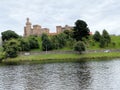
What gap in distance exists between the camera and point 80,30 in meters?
166

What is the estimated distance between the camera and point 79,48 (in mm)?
144125

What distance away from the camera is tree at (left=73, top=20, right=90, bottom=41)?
165500 millimetres

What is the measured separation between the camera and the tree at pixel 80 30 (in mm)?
165500

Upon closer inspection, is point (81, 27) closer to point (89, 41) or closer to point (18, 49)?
point (89, 41)

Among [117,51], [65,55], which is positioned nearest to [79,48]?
[65,55]

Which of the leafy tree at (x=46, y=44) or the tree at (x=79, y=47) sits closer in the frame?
the tree at (x=79, y=47)

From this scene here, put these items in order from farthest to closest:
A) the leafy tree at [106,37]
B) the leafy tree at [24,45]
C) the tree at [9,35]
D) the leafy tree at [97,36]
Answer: the tree at [9,35] → the leafy tree at [97,36] → the leafy tree at [106,37] → the leafy tree at [24,45]

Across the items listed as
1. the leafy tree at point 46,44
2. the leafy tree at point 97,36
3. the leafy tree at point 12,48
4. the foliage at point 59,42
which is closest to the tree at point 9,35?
the leafy tree at point 12,48

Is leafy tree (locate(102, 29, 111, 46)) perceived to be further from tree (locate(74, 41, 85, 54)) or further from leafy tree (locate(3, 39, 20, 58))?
leafy tree (locate(3, 39, 20, 58))

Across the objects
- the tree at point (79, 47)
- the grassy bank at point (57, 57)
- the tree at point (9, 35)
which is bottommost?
the grassy bank at point (57, 57)

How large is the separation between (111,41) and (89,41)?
1316 centimetres

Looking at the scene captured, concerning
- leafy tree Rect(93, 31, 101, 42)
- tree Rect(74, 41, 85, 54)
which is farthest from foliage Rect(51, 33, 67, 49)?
leafy tree Rect(93, 31, 101, 42)

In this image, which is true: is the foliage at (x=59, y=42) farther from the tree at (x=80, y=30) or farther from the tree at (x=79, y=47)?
the tree at (x=79, y=47)

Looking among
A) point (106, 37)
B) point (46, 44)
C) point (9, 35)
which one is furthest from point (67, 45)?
point (9, 35)
